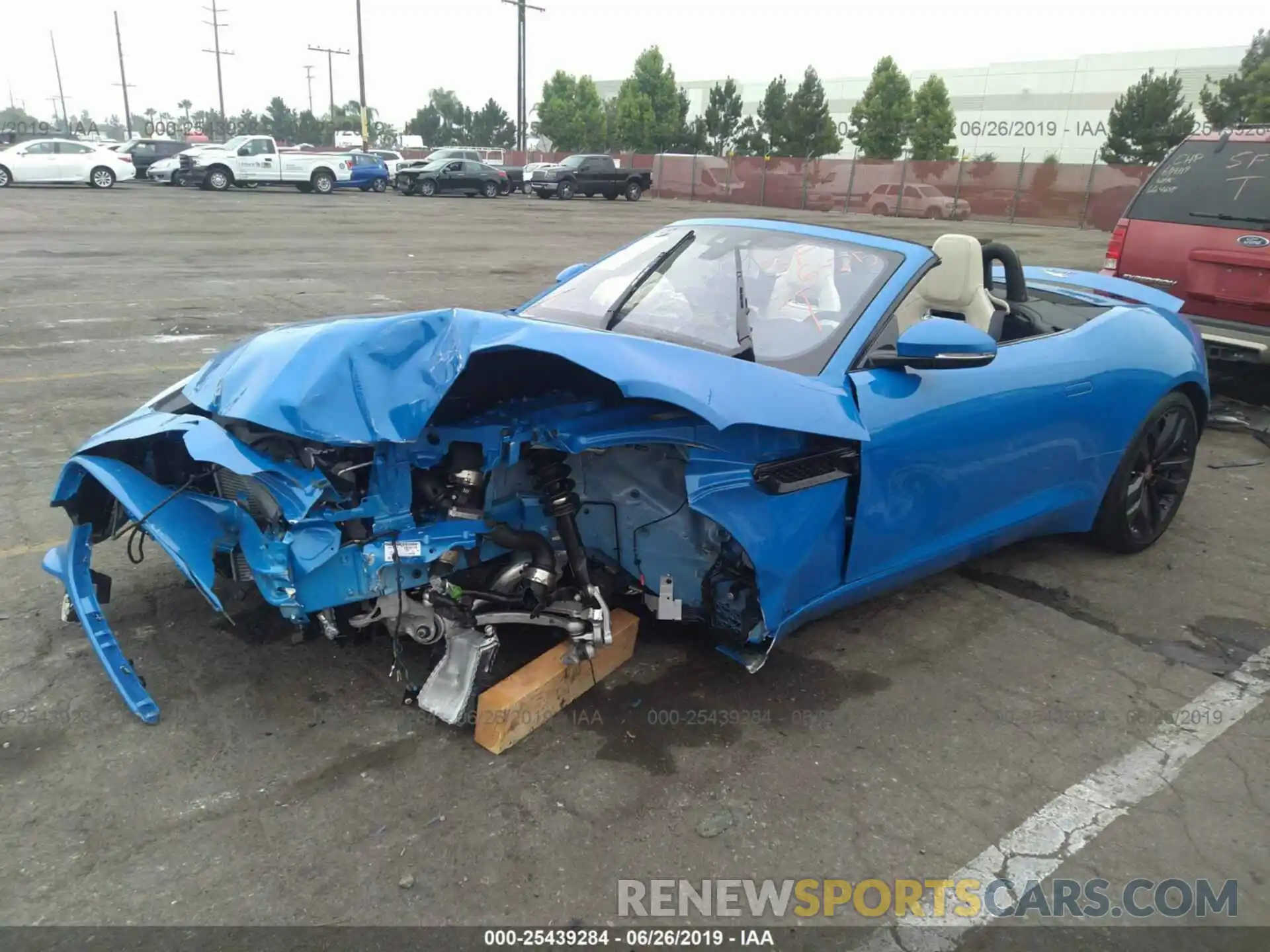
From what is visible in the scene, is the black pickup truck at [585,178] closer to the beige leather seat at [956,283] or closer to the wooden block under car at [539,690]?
the beige leather seat at [956,283]

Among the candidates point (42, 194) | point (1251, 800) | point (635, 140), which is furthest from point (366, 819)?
point (635, 140)

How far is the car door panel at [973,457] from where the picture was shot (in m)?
3.18

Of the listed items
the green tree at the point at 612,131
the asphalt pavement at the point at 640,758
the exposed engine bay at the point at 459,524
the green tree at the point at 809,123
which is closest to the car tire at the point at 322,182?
the green tree at the point at 809,123

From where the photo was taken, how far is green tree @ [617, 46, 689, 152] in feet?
207

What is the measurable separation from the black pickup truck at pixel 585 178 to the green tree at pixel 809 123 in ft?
60.8

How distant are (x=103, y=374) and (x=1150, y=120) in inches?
1706

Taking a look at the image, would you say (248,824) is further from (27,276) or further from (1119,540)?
(27,276)

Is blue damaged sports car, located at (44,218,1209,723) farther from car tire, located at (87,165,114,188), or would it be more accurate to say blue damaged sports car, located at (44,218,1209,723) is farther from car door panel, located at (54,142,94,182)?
car tire, located at (87,165,114,188)

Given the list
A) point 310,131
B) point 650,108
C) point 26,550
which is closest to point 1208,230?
point 26,550

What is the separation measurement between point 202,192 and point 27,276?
20054 mm

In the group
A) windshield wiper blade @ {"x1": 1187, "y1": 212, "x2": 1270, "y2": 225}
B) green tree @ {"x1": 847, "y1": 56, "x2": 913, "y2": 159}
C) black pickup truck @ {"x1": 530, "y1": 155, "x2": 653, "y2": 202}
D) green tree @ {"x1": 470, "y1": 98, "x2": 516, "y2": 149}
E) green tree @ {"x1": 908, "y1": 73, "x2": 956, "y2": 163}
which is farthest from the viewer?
green tree @ {"x1": 470, "y1": 98, "x2": 516, "y2": 149}

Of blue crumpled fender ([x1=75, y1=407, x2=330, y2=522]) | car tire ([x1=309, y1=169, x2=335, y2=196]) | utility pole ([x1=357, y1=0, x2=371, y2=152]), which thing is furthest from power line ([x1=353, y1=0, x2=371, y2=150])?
blue crumpled fender ([x1=75, y1=407, x2=330, y2=522])

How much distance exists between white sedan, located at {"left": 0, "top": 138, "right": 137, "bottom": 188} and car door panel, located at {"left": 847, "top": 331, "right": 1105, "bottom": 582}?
1256 inches

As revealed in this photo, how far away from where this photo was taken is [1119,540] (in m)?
4.45
